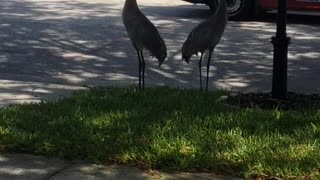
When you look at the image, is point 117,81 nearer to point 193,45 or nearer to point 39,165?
point 193,45

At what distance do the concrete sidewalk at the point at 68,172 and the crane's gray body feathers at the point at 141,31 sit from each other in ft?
6.80

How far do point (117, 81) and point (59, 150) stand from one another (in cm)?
357

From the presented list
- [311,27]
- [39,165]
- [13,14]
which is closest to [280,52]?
[39,165]

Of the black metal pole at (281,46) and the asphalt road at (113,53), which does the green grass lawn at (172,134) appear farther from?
the asphalt road at (113,53)

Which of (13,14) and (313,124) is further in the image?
(13,14)

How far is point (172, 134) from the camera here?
16.3 feet

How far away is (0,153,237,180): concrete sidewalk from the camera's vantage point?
428 centimetres

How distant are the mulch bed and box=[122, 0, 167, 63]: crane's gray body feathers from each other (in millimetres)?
850

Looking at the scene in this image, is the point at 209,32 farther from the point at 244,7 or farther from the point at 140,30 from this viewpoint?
the point at 244,7

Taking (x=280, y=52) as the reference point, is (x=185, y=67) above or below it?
below

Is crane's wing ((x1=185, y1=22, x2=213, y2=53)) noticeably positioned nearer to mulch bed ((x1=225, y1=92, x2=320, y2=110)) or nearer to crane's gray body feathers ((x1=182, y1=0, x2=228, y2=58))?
crane's gray body feathers ((x1=182, y1=0, x2=228, y2=58))

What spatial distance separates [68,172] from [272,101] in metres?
2.49

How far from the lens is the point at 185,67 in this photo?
914cm

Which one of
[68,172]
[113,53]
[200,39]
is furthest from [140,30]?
[113,53]
